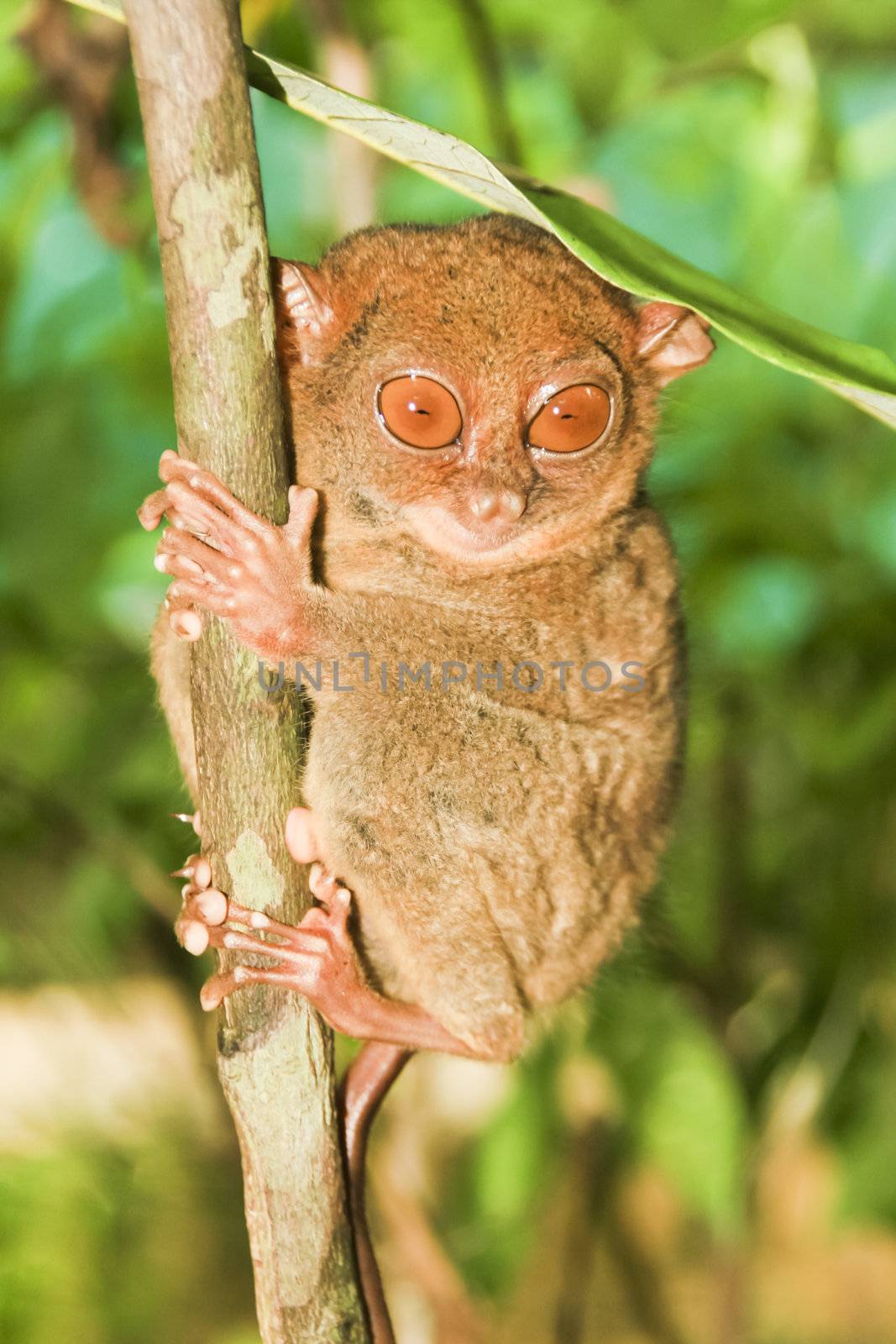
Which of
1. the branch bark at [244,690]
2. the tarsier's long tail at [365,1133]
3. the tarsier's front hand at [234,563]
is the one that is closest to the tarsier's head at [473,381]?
the tarsier's front hand at [234,563]

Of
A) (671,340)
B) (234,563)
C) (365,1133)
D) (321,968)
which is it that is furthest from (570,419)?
(365,1133)

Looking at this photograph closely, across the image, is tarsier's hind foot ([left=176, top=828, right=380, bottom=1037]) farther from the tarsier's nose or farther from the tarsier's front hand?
the tarsier's nose

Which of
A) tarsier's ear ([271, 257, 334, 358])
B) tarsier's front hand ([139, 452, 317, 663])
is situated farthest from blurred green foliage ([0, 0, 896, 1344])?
tarsier's front hand ([139, 452, 317, 663])

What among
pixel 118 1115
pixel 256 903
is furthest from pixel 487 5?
pixel 118 1115

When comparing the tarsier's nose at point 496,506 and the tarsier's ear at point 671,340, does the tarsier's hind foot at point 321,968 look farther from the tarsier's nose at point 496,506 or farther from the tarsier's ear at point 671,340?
the tarsier's ear at point 671,340

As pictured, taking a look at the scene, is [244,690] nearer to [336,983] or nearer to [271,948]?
[271,948]

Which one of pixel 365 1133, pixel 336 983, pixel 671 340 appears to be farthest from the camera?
pixel 671 340

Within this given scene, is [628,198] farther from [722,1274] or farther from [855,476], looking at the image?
[722,1274]
